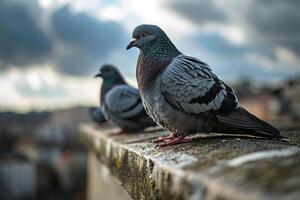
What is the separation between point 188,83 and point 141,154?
1.92 ft

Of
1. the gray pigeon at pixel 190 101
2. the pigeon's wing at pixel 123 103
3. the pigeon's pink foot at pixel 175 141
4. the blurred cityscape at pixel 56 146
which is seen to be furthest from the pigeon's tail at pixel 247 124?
the blurred cityscape at pixel 56 146

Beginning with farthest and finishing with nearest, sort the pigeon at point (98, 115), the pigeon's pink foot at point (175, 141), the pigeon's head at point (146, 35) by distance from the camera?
the pigeon at point (98, 115), the pigeon's head at point (146, 35), the pigeon's pink foot at point (175, 141)

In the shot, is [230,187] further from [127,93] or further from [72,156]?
[72,156]

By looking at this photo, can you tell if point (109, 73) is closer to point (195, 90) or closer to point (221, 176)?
point (195, 90)

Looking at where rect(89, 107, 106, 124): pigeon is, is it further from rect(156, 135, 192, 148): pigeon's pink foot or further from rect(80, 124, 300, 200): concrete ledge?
rect(80, 124, 300, 200): concrete ledge

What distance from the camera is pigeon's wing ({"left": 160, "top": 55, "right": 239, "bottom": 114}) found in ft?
9.21

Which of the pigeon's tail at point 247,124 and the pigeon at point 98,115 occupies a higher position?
the pigeon's tail at point 247,124

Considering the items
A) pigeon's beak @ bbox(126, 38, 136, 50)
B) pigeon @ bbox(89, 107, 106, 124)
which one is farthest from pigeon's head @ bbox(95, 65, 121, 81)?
pigeon's beak @ bbox(126, 38, 136, 50)

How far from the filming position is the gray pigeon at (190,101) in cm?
282

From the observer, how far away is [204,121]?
9.71ft

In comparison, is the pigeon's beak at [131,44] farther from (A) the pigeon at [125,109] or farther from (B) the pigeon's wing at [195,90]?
(A) the pigeon at [125,109]

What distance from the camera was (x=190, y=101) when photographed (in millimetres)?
2828

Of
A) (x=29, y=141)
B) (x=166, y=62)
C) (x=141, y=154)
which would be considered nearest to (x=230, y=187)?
(x=141, y=154)

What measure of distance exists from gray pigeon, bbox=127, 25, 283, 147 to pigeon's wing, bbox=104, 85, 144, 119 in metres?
1.98
